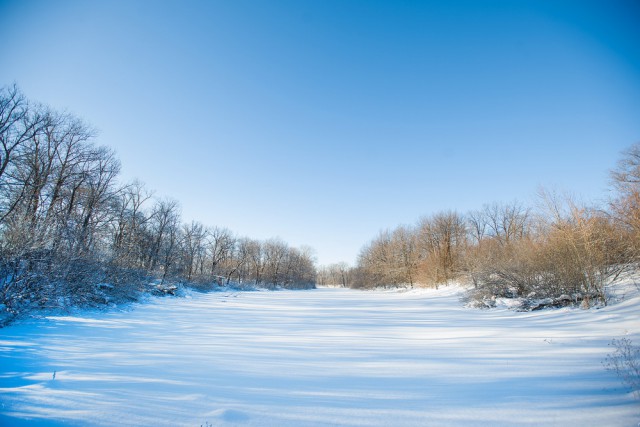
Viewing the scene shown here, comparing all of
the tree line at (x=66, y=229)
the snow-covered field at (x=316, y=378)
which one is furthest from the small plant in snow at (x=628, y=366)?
the tree line at (x=66, y=229)

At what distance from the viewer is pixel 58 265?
27.8 ft

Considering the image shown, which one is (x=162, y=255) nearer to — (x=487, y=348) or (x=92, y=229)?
(x=92, y=229)

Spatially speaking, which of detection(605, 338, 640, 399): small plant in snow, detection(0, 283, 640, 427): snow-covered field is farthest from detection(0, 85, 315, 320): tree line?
detection(605, 338, 640, 399): small plant in snow

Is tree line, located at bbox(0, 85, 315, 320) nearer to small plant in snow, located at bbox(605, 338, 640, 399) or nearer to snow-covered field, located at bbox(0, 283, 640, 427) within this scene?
snow-covered field, located at bbox(0, 283, 640, 427)

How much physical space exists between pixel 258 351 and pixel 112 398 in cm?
255

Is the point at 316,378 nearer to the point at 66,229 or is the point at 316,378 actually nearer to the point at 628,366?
the point at 628,366

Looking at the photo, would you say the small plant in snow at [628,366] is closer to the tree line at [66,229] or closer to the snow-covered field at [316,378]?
the snow-covered field at [316,378]

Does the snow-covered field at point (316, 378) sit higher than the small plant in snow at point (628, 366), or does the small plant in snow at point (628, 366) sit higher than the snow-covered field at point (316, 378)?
the small plant in snow at point (628, 366)

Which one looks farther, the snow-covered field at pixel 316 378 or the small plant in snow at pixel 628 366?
the small plant in snow at pixel 628 366

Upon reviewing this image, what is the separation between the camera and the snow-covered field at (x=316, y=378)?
2.68 meters

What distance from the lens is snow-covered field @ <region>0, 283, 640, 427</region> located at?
105 inches

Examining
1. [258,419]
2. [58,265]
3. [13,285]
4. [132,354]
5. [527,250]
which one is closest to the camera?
[258,419]

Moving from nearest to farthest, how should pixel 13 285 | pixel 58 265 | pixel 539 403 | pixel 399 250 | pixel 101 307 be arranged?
pixel 539 403
pixel 13 285
pixel 58 265
pixel 101 307
pixel 399 250

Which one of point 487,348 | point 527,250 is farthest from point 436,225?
point 487,348
